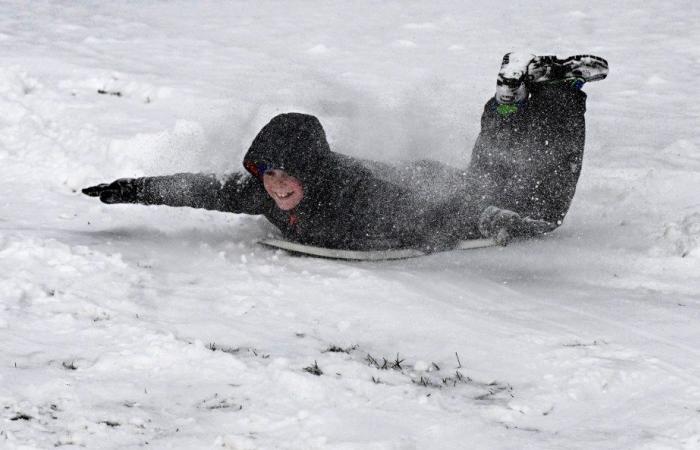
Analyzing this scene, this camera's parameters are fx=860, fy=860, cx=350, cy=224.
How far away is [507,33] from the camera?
34.0ft

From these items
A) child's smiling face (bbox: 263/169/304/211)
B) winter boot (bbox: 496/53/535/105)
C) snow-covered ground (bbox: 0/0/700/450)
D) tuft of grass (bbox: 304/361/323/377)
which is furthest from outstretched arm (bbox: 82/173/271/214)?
tuft of grass (bbox: 304/361/323/377)

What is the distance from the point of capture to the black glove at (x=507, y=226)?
4.17 meters

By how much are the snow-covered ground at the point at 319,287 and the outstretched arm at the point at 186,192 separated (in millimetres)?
237

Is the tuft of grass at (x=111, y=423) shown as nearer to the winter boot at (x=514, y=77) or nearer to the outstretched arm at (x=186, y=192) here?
the outstretched arm at (x=186, y=192)

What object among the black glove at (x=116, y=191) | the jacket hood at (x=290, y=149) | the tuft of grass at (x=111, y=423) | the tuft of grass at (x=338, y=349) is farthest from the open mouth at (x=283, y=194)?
the tuft of grass at (x=111, y=423)

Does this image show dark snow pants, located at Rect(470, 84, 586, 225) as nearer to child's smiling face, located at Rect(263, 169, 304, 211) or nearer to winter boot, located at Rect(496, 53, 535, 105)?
winter boot, located at Rect(496, 53, 535, 105)

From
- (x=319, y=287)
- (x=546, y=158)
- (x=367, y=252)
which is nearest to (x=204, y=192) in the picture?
(x=367, y=252)

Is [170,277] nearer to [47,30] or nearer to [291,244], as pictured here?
[291,244]

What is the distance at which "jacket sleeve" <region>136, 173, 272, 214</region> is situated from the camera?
16.1 ft

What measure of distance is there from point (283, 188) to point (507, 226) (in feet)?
4.29

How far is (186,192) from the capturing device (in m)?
4.91

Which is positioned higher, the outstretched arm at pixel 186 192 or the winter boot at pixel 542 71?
the winter boot at pixel 542 71

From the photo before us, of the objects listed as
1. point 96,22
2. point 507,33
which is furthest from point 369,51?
point 96,22

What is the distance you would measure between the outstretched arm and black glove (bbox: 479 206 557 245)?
1335mm
